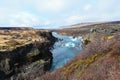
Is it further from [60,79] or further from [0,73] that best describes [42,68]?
[60,79]

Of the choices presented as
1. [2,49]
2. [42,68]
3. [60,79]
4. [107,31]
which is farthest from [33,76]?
[107,31]

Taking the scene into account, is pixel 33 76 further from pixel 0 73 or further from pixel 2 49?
pixel 2 49

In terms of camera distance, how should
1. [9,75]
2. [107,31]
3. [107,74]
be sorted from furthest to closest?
[107,31]
[9,75]
[107,74]

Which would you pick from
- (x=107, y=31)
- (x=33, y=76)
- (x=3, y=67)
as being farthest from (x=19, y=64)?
(x=107, y=31)

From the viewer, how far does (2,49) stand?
10356 centimetres

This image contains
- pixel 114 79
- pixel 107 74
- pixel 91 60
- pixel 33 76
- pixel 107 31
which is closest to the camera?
pixel 114 79

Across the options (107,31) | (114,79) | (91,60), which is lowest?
(107,31)

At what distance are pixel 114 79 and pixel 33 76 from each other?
53.4 meters

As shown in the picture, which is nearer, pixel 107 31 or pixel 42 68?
pixel 42 68

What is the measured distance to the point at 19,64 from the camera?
329 ft

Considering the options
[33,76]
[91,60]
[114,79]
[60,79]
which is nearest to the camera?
[114,79]

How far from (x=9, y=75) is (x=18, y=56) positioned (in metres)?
14.4

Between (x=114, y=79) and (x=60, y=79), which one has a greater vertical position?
(x=114, y=79)

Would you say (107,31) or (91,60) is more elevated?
(91,60)
